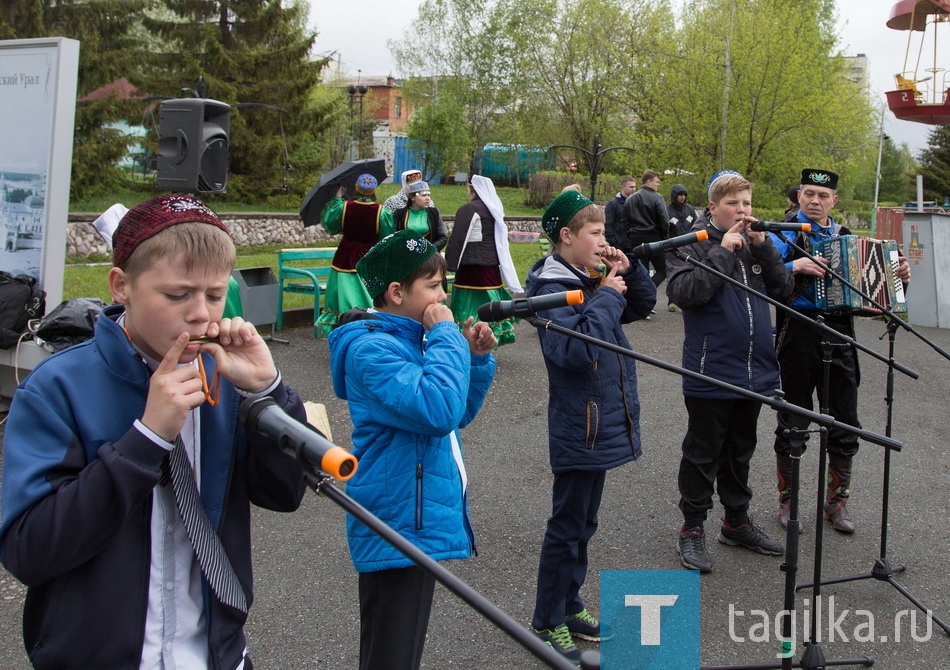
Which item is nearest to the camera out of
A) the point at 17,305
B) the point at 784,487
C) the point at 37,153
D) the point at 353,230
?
the point at 784,487

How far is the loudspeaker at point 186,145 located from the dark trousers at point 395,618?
692cm

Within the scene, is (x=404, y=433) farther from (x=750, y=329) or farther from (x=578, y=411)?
(x=750, y=329)

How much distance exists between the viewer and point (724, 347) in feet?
13.7

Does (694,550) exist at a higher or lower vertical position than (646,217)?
lower

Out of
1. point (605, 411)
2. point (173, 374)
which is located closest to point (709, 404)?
point (605, 411)

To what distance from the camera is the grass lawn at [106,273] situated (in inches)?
443

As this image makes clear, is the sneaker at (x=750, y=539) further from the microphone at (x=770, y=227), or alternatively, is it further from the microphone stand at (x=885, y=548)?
the microphone at (x=770, y=227)

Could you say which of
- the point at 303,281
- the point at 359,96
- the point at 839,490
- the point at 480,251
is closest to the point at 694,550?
the point at 839,490

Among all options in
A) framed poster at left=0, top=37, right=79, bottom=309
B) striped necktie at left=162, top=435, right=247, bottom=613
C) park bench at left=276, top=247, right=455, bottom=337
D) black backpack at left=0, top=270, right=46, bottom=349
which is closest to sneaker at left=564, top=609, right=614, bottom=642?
striped necktie at left=162, top=435, right=247, bottom=613

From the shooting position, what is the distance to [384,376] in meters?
2.43

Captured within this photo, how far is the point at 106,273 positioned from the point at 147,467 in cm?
1459

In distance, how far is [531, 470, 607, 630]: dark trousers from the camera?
335 centimetres

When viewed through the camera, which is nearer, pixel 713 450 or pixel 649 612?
pixel 649 612

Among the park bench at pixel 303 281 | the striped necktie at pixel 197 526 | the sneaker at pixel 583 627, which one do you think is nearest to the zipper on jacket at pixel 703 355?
the sneaker at pixel 583 627
